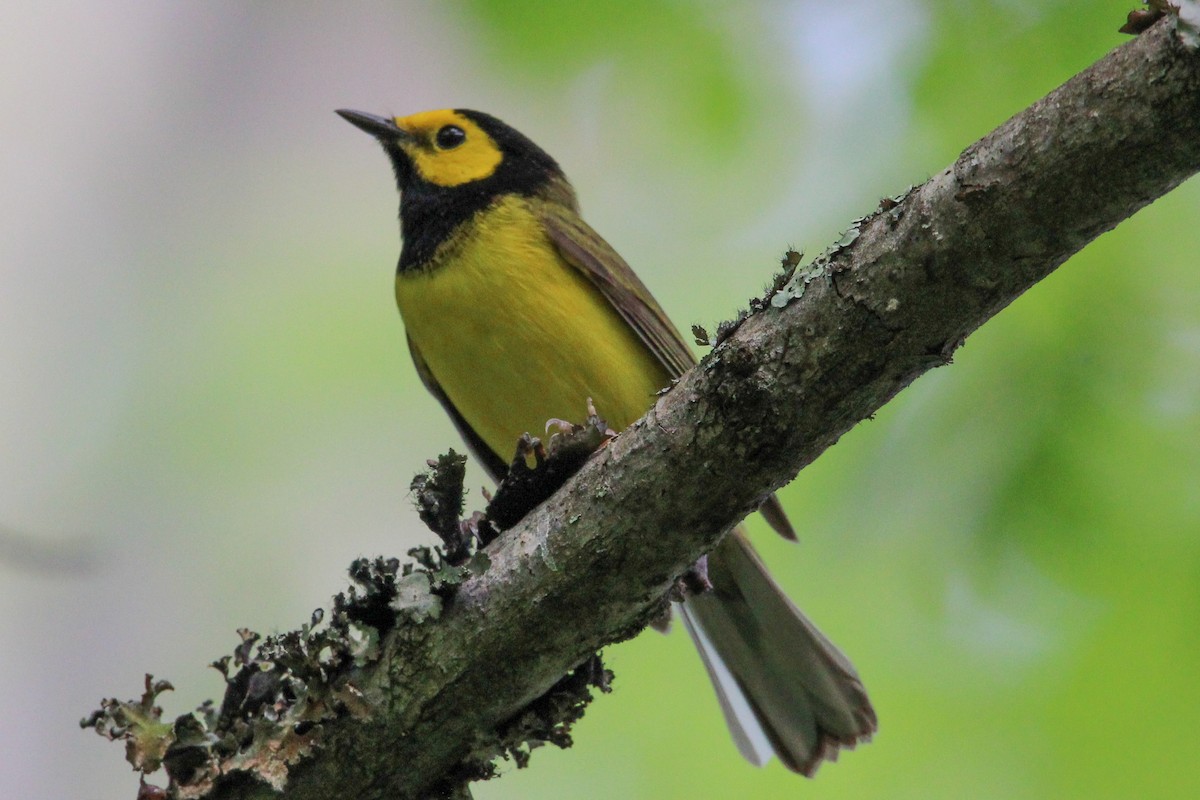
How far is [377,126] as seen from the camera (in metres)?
5.59

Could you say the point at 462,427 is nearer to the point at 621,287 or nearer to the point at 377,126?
the point at 621,287

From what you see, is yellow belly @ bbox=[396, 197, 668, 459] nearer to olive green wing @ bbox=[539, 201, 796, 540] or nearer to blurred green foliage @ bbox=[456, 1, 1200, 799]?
olive green wing @ bbox=[539, 201, 796, 540]

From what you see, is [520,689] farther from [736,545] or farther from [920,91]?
[920,91]

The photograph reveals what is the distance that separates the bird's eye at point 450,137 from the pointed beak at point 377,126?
0.14 m

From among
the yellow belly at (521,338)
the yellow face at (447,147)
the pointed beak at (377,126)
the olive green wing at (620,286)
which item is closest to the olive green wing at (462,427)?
the yellow belly at (521,338)

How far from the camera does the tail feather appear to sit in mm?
4270

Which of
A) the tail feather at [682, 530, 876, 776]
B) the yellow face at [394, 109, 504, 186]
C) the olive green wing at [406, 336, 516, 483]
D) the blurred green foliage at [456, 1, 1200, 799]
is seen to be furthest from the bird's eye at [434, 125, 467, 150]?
the tail feather at [682, 530, 876, 776]

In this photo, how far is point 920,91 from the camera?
4.47m

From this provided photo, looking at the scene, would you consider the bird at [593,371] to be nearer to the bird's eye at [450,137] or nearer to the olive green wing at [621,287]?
the olive green wing at [621,287]

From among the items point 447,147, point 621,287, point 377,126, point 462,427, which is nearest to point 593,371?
point 621,287

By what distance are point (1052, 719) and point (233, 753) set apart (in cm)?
261

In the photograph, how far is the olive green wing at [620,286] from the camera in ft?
14.4

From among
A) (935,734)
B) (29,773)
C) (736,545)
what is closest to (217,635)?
(29,773)

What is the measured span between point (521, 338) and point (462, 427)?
806 mm
